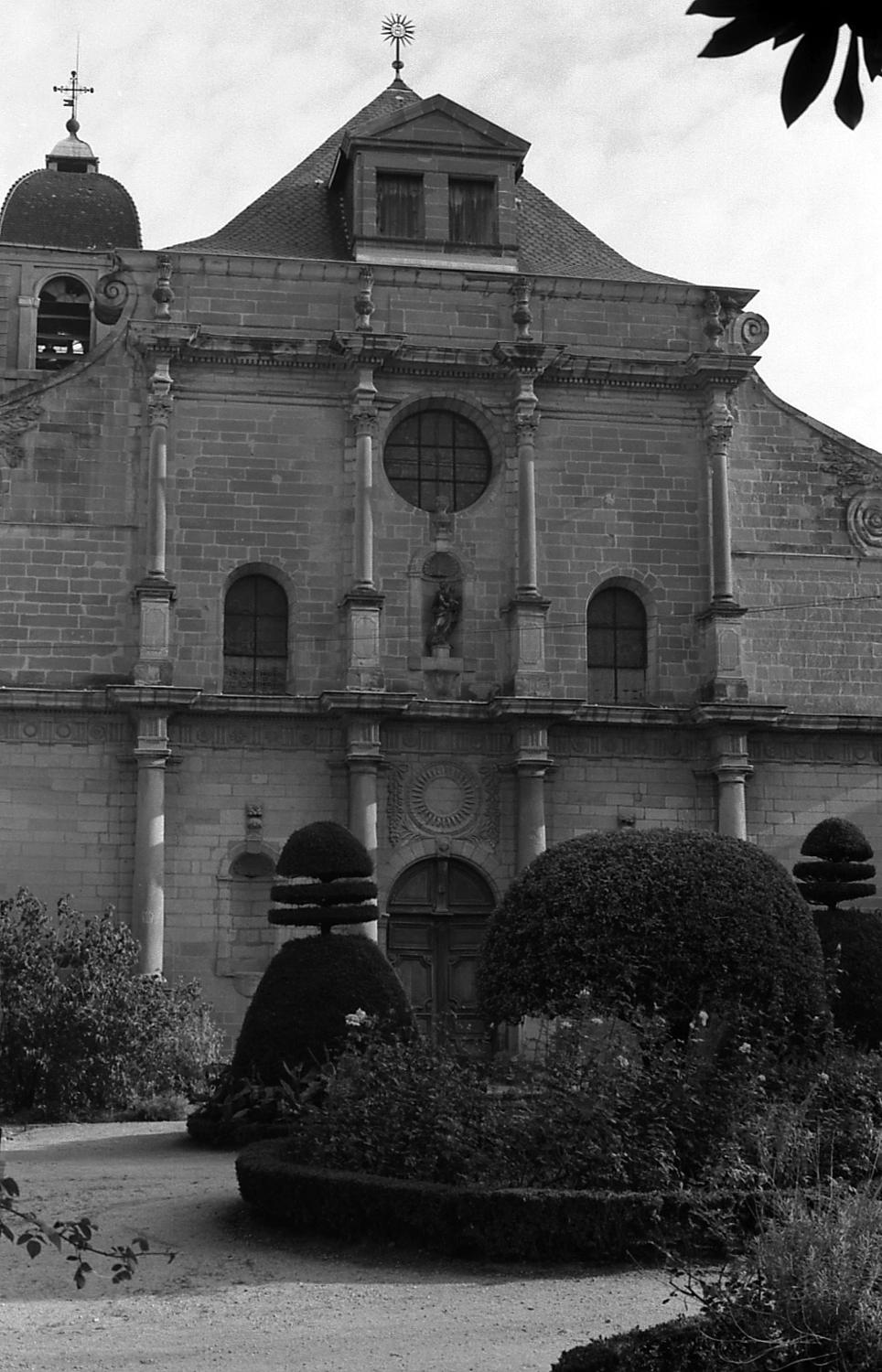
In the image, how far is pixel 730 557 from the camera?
1007 inches

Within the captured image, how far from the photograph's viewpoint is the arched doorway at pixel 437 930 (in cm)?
2416

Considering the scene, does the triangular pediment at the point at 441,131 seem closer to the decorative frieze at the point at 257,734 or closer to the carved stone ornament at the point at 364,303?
the carved stone ornament at the point at 364,303

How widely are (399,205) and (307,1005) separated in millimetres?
13523

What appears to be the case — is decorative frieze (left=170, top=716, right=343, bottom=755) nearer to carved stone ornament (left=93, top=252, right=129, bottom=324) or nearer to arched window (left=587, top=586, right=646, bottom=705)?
arched window (left=587, top=586, right=646, bottom=705)

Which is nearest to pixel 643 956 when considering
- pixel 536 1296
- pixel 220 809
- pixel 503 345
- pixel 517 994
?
pixel 517 994

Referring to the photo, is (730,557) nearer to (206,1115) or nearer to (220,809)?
(220,809)

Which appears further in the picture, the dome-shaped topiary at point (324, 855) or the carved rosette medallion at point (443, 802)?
the carved rosette medallion at point (443, 802)

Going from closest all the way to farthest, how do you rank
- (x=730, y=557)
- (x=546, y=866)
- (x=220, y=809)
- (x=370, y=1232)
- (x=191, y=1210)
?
(x=370, y=1232), (x=191, y=1210), (x=546, y=866), (x=220, y=809), (x=730, y=557)

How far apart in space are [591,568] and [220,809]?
19.3ft

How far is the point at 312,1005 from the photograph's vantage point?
55.4 feet

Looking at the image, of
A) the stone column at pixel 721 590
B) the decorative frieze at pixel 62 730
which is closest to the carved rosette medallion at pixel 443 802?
the stone column at pixel 721 590

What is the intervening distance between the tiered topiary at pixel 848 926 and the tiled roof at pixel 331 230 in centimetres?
948

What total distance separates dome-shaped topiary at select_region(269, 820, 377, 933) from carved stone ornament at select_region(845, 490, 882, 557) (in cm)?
1028

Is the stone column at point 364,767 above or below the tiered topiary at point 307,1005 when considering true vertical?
above
